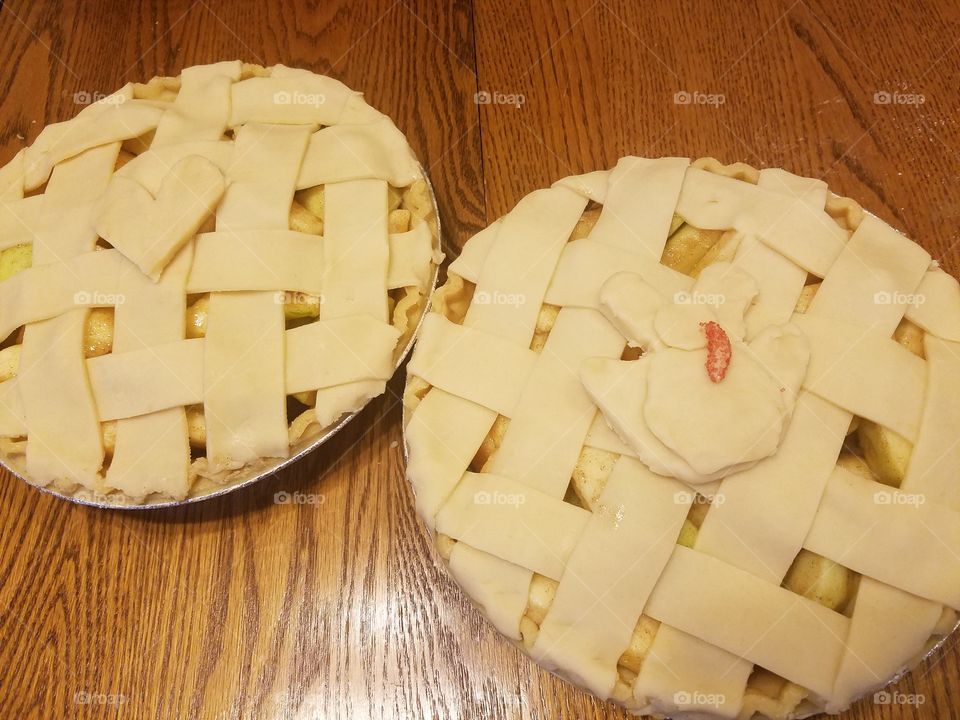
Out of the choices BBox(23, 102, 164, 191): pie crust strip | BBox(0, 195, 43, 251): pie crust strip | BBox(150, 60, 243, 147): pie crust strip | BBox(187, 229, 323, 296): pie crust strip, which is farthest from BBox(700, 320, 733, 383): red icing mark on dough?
BBox(0, 195, 43, 251): pie crust strip

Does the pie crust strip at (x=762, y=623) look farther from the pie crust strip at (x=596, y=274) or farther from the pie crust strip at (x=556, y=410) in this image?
the pie crust strip at (x=596, y=274)

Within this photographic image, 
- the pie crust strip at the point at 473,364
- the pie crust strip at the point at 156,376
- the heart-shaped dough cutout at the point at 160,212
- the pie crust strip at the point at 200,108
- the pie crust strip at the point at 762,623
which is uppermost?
the pie crust strip at the point at 200,108

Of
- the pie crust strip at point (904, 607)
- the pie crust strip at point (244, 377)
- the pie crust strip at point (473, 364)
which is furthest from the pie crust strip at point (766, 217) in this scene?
the pie crust strip at point (244, 377)

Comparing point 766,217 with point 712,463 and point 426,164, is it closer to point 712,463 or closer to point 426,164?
point 712,463

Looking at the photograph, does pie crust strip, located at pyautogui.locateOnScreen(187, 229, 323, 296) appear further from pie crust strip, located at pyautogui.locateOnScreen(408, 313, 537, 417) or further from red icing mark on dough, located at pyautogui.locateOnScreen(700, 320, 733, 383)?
red icing mark on dough, located at pyautogui.locateOnScreen(700, 320, 733, 383)

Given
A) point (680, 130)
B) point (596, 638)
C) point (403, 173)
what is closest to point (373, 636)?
point (596, 638)

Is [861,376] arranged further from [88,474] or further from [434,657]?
[88,474]
